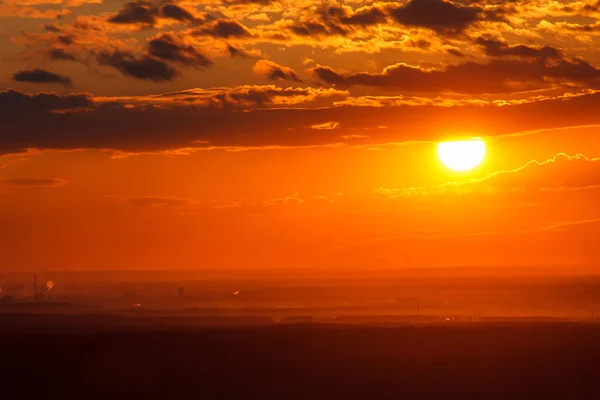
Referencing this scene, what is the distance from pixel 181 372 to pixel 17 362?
8.76 metres

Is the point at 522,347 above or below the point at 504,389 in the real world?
above

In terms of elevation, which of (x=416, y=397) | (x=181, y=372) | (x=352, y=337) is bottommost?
(x=416, y=397)

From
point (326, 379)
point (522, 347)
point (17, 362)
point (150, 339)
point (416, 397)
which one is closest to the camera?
point (416, 397)

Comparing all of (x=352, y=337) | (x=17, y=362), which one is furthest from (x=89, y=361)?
(x=352, y=337)

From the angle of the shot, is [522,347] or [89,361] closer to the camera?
[89,361]

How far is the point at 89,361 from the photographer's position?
49656mm

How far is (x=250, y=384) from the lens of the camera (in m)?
45.1

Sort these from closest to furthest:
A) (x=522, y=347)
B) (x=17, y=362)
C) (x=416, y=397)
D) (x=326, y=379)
Result: 1. (x=416, y=397)
2. (x=326, y=379)
3. (x=17, y=362)
4. (x=522, y=347)

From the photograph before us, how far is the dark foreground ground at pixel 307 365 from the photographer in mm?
43906

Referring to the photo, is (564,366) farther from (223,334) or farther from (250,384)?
(223,334)

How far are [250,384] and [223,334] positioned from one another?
15.8 m

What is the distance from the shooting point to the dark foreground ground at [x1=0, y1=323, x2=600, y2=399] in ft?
144

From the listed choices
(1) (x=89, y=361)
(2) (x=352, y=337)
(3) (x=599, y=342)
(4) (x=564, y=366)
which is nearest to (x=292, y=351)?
(2) (x=352, y=337)

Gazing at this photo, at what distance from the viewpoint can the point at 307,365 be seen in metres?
49.0
